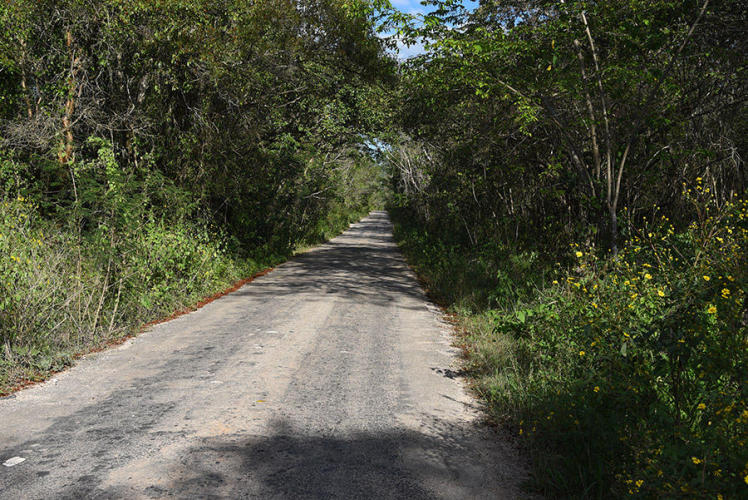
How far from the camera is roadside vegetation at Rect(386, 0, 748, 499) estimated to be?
127 inches

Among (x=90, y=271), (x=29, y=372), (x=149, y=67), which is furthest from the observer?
(x=149, y=67)

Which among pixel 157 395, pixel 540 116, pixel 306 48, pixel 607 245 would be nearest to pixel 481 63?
pixel 540 116

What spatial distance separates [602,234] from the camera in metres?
9.88

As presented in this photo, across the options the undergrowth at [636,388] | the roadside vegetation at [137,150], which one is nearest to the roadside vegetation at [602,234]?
the undergrowth at [636,388]

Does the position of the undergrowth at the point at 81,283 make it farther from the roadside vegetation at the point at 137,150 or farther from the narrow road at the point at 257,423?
the narrow road at the point at 257,423

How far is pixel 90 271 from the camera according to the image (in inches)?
286

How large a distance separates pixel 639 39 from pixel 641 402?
267 inches

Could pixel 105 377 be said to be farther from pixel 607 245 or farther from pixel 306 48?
pixel 306 48

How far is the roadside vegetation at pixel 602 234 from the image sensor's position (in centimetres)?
322

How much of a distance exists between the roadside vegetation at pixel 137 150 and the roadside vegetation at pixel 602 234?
291 cm

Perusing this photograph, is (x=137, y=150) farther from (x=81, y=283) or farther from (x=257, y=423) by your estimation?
(x=257, y=423)

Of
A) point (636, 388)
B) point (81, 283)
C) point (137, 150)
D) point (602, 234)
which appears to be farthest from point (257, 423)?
point (137, 150)

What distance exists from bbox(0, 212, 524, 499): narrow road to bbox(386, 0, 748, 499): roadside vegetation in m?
0.62

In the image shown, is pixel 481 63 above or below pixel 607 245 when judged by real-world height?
above
